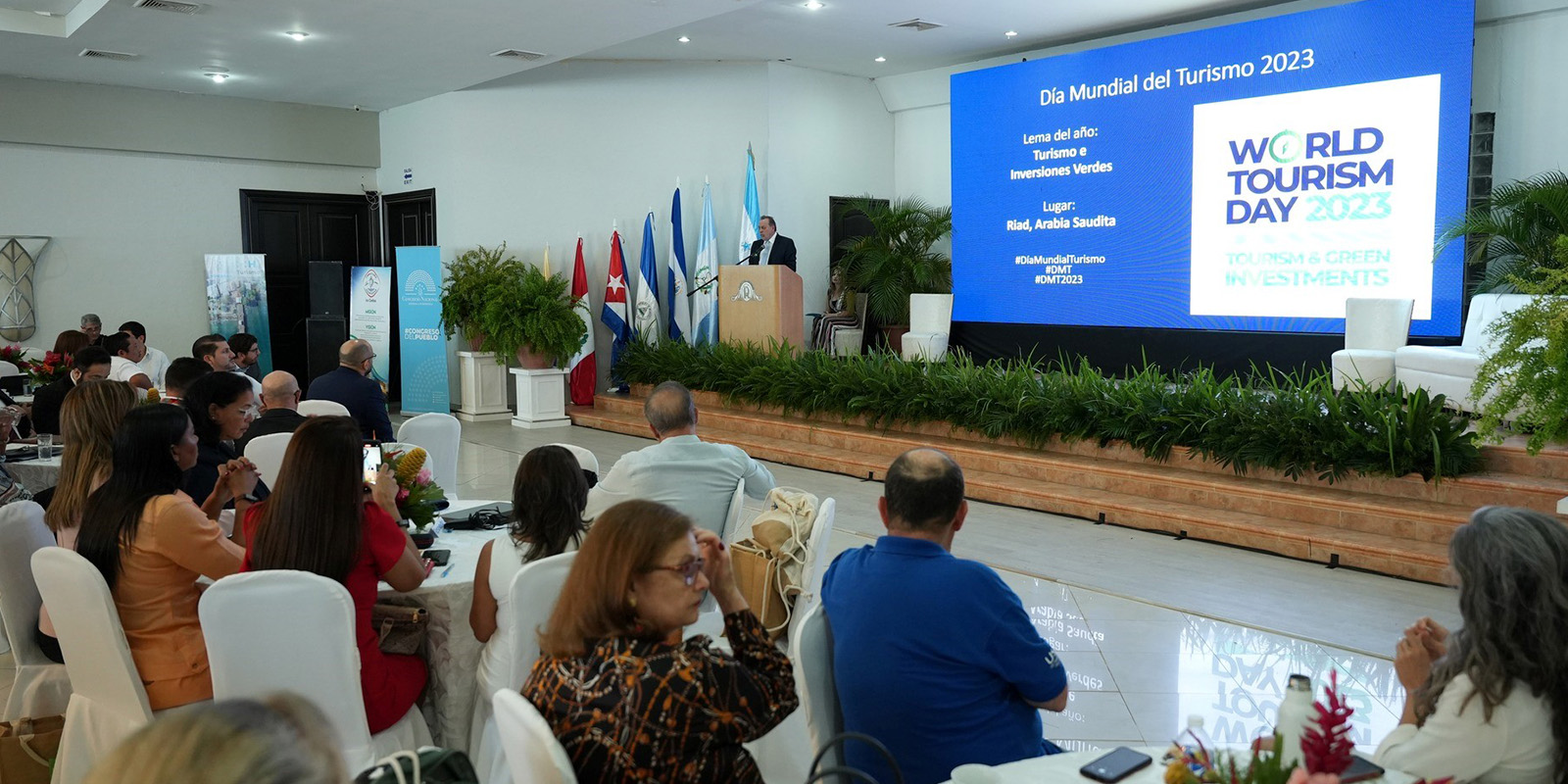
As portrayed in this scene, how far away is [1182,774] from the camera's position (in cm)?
169

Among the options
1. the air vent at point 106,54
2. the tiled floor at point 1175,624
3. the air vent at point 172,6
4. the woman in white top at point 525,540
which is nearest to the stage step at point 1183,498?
the tiled floor at point 1175,624

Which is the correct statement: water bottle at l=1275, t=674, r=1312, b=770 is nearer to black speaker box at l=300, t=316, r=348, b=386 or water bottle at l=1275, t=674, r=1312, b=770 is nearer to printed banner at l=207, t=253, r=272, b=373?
black speaker box at l=300, t=316, r=348, b=386

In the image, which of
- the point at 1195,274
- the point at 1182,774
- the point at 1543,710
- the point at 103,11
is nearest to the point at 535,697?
the point at 1182,774

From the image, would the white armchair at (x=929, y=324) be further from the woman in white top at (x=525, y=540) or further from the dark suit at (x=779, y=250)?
the woman in white top at (x=525, y=540)

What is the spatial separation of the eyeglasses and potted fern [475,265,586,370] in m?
9.82

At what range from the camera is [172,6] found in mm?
8016

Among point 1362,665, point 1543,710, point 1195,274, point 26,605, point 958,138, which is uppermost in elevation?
point 958,138

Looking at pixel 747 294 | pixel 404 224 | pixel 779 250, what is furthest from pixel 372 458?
pixel 404 224

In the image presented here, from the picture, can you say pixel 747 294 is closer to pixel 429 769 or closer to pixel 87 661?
pixel 87 661

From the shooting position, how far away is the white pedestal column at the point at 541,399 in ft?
37.9

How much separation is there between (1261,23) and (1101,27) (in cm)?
192

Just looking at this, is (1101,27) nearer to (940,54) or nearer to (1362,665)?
(940,54)

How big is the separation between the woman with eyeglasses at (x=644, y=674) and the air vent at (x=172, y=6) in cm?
772

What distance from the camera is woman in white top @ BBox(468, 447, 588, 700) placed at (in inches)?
122
